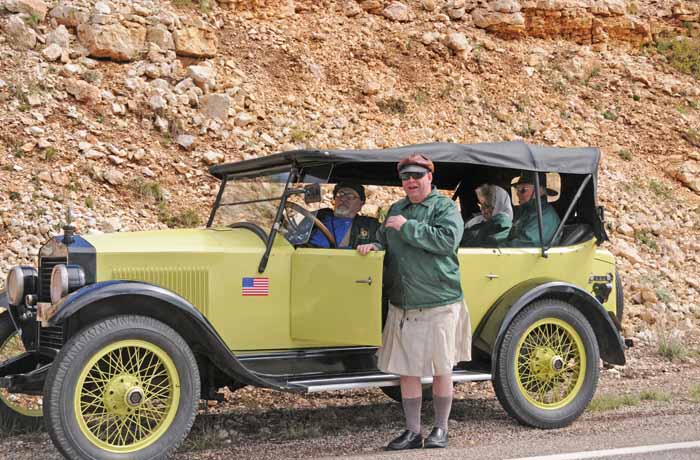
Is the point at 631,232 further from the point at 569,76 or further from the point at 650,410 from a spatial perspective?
the point at 650,410

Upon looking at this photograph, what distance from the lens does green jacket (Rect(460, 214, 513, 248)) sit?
638cm

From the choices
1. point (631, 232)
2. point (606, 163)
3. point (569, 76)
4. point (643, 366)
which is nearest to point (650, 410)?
point (643, 366)

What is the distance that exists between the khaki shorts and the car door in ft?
0.49

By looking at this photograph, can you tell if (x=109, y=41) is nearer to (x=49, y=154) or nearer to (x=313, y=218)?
(x=49, y=154)

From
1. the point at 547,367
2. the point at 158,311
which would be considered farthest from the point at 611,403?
the point at 158,311

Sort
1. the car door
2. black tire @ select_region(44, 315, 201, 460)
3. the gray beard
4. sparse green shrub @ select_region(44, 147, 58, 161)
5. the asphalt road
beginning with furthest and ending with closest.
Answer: sparse green shrub @ select_region(44, 147, 58, 161), the gray beard, the car door, the asphalt road, black tire @ select_region(44, 315, 201, 460)

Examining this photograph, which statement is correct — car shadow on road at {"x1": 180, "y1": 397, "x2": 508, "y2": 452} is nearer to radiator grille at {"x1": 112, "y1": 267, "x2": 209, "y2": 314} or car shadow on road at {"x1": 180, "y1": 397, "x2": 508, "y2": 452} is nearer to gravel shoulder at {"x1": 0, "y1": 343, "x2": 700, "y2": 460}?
gravel shoulder at {"x1": 0, "y1": 343, "x2": 700, "y2": 460}

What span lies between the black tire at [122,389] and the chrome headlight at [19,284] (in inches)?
42.2

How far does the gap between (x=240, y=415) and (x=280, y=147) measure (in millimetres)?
7999

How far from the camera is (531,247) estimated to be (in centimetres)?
627

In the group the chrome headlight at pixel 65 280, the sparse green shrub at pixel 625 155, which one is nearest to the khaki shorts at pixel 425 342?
the chrome headlight at pixel 65 280

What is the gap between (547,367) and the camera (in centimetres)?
605

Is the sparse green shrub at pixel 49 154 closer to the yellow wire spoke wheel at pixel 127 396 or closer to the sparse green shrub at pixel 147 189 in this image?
the sparse green shrub at pixel 147 189

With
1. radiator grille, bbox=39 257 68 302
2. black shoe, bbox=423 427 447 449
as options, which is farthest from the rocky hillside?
black shoe, bbox=423 427 447 449
